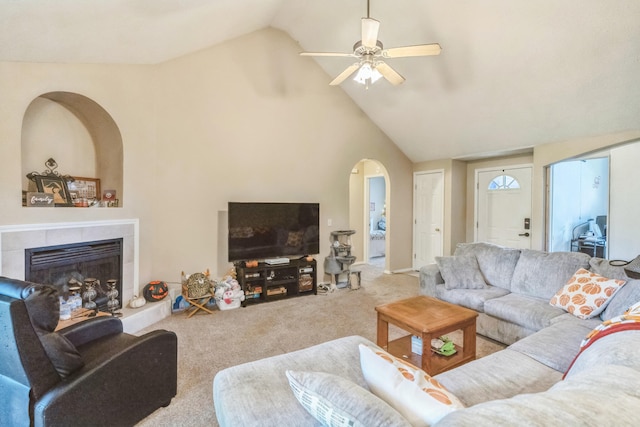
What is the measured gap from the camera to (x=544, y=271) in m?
3.10

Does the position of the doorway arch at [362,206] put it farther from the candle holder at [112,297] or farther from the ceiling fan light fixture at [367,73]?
the candle holder at [112,297]

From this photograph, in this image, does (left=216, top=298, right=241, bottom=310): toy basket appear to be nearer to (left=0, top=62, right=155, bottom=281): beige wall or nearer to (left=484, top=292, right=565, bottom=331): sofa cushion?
(left=0, top=62, right=155, bottom=281): beige wall

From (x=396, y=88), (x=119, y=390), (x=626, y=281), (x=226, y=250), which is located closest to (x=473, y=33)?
(x=396, y=88)

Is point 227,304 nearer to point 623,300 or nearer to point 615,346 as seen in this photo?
point 615,346

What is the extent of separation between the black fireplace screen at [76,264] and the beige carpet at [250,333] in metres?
0.75

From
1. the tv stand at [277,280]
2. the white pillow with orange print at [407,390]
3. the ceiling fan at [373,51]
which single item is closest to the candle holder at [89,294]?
the tv stand at [277,280]

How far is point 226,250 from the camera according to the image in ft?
14.3

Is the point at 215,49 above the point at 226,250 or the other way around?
above

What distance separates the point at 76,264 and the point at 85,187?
873 millimetres

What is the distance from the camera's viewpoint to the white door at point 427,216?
5.99 metres

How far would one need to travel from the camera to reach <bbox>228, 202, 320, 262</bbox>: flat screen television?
4230mm

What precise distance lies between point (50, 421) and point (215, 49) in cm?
417

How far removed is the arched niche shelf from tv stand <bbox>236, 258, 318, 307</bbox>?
5.84ft

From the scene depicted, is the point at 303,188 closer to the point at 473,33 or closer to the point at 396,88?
the point at 396,88
